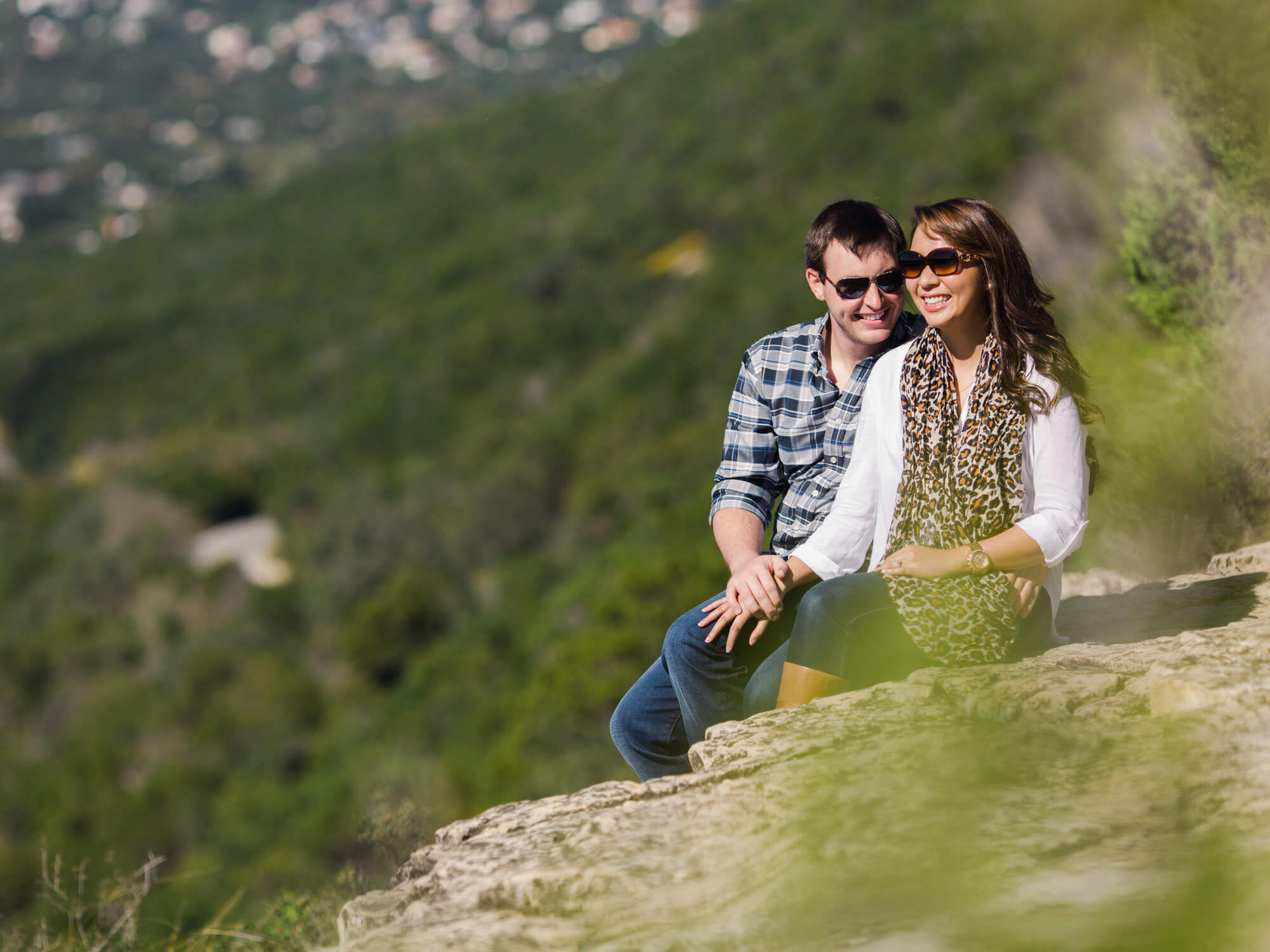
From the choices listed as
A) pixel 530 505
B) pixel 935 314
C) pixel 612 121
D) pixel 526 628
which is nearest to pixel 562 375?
pixel 530 505

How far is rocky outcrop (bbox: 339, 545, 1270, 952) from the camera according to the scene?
1.22 m

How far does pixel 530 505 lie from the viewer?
2759cm

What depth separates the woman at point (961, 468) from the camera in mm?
2199

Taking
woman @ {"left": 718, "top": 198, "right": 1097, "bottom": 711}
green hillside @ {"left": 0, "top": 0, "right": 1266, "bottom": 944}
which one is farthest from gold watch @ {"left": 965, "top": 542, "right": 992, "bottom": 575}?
green hillside @ {"left": 0, "top": 0, "right": 1266, "bottom": 944}

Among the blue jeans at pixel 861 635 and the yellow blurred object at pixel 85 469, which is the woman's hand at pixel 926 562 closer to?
the blue jeans at pixel 861 635

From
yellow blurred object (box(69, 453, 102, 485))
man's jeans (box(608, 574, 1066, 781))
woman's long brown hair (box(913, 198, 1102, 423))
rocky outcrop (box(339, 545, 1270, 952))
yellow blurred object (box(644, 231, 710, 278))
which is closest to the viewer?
rocky outcrop (box(339, 545, 1270, 952))

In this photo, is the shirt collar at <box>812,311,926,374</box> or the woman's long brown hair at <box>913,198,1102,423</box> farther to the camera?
the shirt collar at <box>812,311,926,374</box>

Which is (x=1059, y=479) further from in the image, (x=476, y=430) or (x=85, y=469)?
(x=85, y=469)

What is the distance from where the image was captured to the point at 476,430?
32.4 metres

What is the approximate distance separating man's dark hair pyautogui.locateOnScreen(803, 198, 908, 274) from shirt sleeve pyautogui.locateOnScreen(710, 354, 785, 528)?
331 mm

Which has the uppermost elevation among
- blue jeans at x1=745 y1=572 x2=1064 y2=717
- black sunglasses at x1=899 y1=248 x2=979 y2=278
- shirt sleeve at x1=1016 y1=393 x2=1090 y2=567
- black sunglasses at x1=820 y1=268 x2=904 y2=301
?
black sunglasses at x1=899 y1=248 x2=979 y2=278

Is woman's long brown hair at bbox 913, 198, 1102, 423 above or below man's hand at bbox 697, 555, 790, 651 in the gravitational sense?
above

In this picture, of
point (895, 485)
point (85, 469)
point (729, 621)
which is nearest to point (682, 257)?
point (85, 469)

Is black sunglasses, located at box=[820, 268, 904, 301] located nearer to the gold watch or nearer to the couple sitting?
the couple sitting
